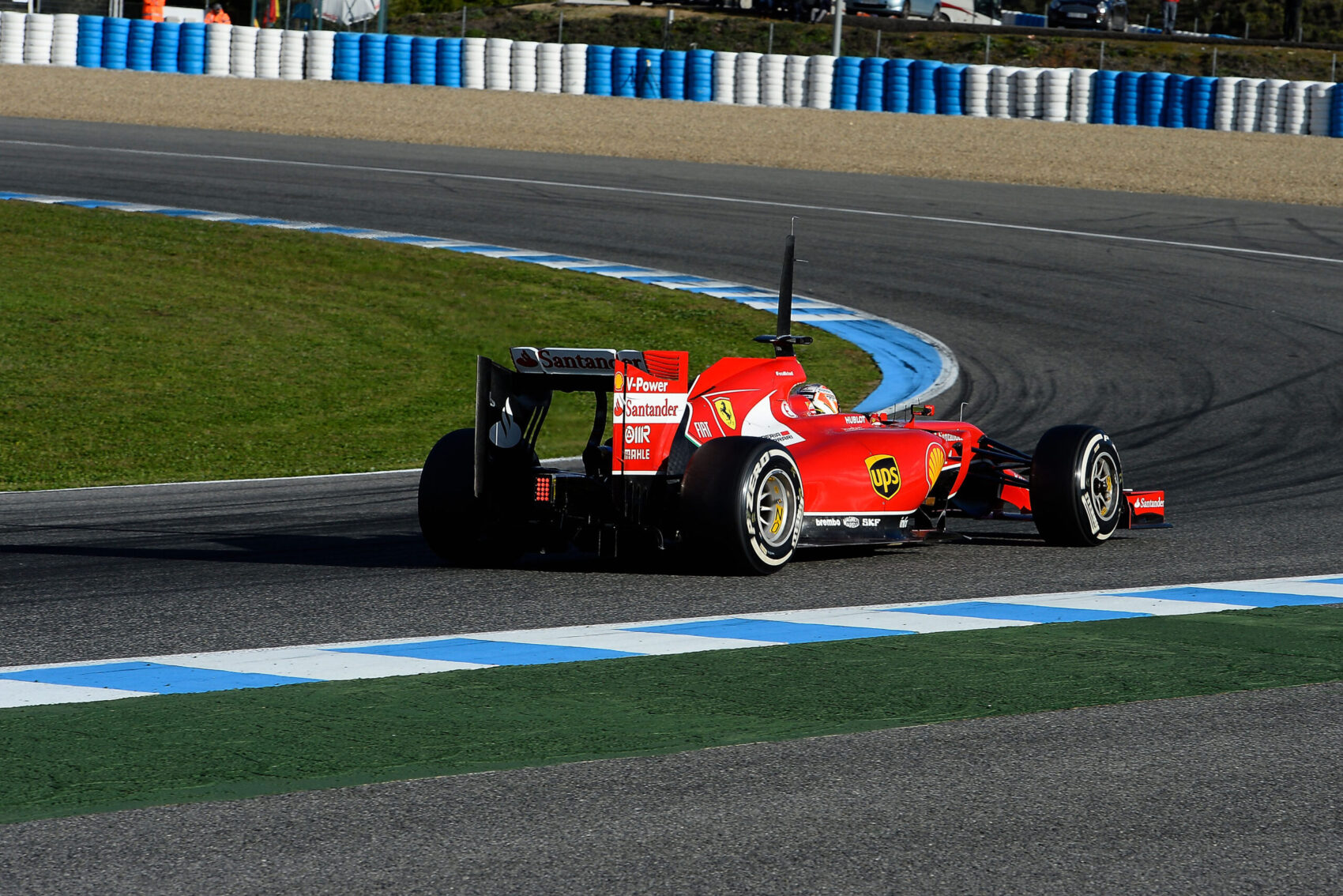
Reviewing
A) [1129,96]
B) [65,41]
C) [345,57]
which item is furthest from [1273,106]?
[65,41]

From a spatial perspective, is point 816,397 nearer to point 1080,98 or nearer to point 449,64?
point 1080,98

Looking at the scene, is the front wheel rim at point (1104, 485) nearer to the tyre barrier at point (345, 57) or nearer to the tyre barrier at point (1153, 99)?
the tyre barrier at point (1153, 99)

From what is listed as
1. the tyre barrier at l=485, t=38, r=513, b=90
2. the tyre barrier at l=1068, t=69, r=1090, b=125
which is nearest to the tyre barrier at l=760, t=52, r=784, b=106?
the tyre barrier at l=485, t=38, r=513, b=90

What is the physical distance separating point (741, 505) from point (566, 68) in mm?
32419

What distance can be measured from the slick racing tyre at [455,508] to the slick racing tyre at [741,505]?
0.98m

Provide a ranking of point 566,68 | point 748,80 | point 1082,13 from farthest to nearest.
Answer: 1. point 1082,13
2. point 566,68
3. point 748,80

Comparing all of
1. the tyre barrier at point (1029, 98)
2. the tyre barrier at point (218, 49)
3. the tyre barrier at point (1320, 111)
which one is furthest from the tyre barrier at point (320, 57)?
the tyre barrier at point (1320, 111)

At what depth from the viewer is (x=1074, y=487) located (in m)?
8.66

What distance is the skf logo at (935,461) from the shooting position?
8.54 metres

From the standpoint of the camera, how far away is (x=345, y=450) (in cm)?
1252

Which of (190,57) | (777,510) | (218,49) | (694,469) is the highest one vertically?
(218,49)

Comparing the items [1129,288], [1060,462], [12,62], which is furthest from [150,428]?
[12,62]

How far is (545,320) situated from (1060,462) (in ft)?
29.7

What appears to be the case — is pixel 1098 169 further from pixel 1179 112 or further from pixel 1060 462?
pixel 1060 462
